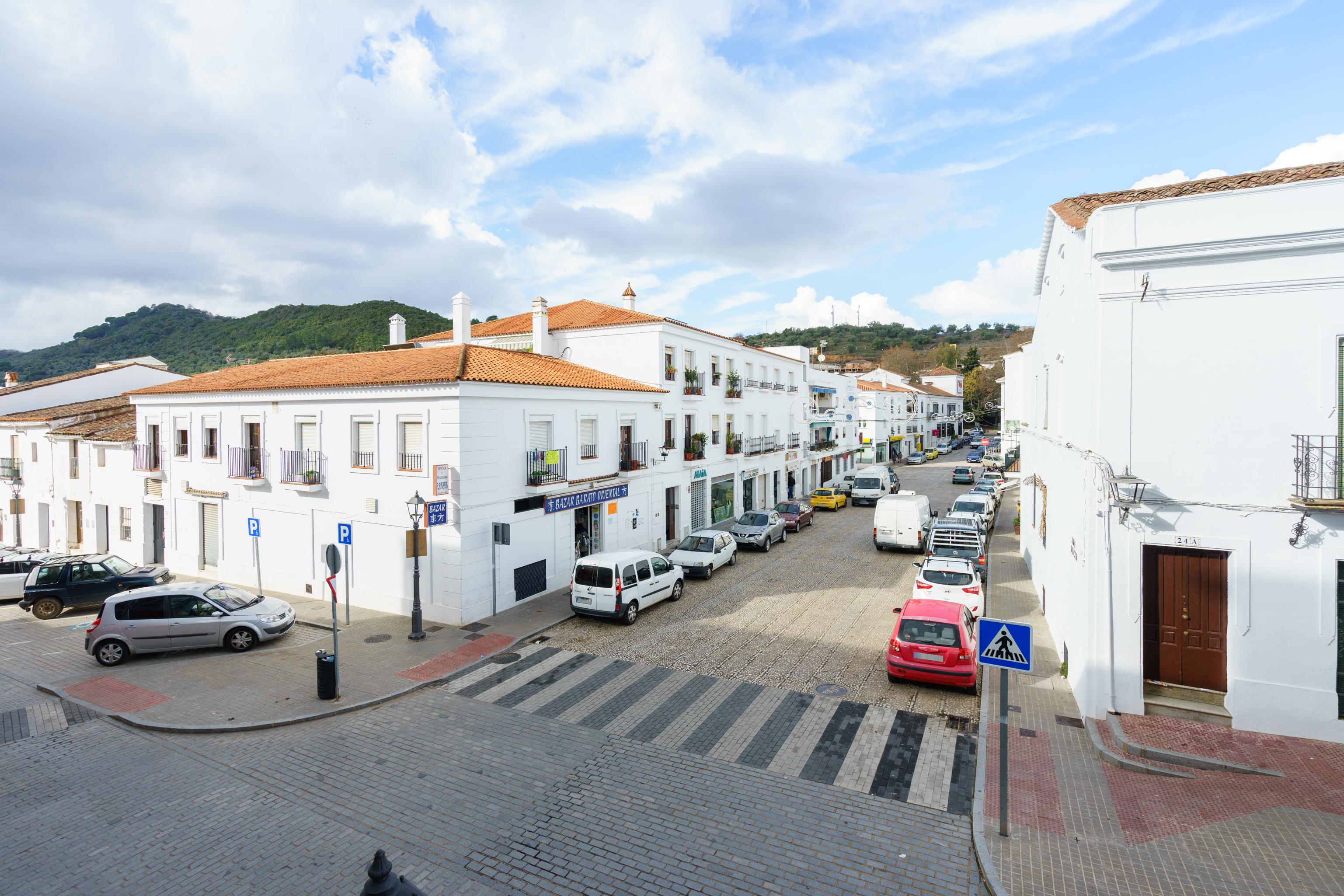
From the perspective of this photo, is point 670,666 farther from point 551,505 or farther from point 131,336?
point 131,336

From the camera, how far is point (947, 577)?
1500 centimetres

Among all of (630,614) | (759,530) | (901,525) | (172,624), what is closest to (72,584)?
(172,624)

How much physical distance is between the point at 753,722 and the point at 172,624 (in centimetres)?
1214

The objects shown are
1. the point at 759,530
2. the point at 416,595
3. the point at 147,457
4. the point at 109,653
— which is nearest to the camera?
the point at 109,653

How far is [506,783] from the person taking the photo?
27.2 feet

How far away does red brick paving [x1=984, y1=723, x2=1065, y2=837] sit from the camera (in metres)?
7.39

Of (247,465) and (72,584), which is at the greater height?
(247,465)

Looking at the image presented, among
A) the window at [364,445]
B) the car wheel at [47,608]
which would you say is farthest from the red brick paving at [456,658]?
the car wheel at [47,608]

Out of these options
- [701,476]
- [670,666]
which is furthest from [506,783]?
[701,476]

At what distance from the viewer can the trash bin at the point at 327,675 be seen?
10.7 metres

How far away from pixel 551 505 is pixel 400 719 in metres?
7.66

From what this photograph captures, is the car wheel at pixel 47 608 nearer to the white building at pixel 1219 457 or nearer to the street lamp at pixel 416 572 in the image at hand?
the street lamp at pixel 416 572

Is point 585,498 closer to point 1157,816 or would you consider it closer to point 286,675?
point 286,675

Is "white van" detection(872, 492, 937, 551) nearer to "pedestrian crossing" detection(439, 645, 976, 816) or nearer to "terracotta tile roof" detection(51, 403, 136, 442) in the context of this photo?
"pedestrian crossing" detection(439, 645, 976, 816)
